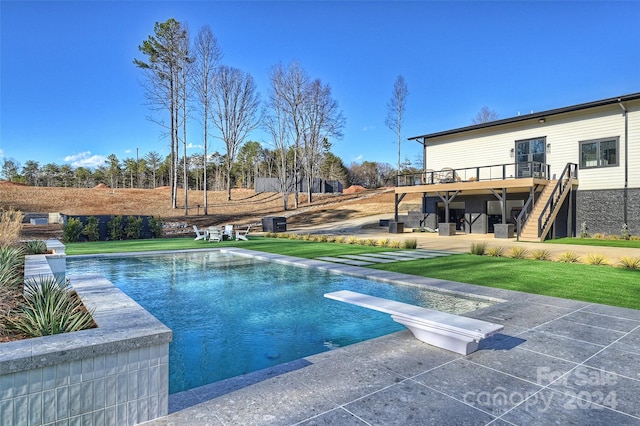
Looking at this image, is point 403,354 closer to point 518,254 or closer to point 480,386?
point 480,386

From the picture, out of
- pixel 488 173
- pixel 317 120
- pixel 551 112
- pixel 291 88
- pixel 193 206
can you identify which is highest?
pixel 291 88

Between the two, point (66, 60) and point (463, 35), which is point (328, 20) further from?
point (66, 60)

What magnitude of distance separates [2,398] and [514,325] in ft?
15.5

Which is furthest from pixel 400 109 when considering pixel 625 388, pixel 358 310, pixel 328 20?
pixel 625 388

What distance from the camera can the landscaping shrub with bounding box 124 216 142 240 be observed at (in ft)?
60.5

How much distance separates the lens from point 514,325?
4371mm

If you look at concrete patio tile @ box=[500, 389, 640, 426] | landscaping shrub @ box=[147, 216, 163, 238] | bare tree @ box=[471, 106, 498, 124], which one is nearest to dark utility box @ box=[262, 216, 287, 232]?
landscaping shrub @ box=[147, 216, 163, 238]

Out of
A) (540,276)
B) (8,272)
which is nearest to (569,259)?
(540,276)

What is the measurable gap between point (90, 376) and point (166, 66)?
31.5m

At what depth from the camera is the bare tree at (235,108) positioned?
105 ft

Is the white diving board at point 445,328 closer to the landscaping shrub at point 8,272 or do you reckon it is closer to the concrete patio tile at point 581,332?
the concrete patio tile at point 581,332

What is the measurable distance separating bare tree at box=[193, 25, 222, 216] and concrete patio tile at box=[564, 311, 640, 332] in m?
26.8

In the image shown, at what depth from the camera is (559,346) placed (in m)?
3.67

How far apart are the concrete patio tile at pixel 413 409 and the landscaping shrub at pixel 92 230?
18483 mm
